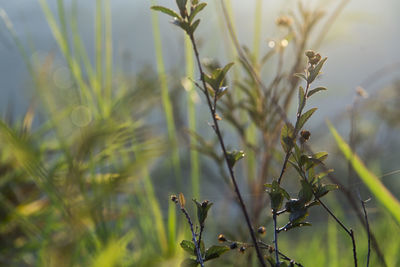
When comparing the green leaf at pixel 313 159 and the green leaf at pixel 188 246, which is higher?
the green leaf at pixel 313 159

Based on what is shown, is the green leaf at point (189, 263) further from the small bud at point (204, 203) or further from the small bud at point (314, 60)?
the small bud at point (314, 60)

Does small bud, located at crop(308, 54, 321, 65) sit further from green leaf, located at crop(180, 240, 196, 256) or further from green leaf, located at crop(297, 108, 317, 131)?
green leaf, located at crop(180, 240, 196, 256)

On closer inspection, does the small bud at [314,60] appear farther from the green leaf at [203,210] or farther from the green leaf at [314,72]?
the green leaf at [203,210]

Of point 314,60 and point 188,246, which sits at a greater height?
point 314,60

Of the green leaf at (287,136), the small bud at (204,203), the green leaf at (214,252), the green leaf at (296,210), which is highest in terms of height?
the green leaf at (287,136)

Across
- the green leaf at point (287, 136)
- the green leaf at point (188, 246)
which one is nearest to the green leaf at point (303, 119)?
the green leaf at point (287, 136)

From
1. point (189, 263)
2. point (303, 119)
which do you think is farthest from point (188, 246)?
point (303, 119)

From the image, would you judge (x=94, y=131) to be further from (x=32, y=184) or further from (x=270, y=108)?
(x=32, y=184)

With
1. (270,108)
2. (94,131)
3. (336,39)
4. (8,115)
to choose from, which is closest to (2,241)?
(8,115)

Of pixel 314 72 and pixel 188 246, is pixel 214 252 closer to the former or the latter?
pixel 188 246

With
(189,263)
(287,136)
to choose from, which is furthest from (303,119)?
(189,263)

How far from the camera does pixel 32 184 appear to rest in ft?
2.92

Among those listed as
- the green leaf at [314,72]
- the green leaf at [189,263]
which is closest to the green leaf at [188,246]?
the green leaf at [189,263]

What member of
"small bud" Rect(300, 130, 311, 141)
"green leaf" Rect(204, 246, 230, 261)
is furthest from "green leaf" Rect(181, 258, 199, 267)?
"small bud" Rect(300, 130, 311, 141)
